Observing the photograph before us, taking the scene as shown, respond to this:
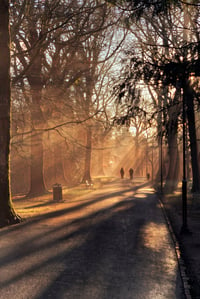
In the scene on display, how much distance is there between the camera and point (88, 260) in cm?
876

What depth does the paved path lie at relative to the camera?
667cm

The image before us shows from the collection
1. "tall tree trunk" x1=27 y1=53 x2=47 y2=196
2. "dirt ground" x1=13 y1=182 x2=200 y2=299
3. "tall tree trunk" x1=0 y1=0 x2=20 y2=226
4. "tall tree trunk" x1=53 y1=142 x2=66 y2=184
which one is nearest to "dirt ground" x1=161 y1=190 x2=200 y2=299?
"dirt ground" x1=13 y1=182 x2=200 y2=299

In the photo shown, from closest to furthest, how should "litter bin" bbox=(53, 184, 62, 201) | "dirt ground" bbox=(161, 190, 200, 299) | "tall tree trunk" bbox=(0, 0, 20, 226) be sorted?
"dirt ground" bbox=(161, 190, 200, 299) → "tall tree trunk" bbox=(0, 0, 20, 226) → "litter bin" bbox=(53, 184, 62, 201)

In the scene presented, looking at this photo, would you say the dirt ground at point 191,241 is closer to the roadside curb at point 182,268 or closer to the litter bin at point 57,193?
the roadside curb at point 182,268

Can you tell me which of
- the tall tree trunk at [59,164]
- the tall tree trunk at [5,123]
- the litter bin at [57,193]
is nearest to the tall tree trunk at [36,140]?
the litter bin at [57,193]

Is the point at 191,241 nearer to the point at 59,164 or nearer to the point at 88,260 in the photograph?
the point at 88,260

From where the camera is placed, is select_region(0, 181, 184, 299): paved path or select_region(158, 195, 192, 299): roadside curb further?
select_region(158, 195, 192, 299): roadside curb

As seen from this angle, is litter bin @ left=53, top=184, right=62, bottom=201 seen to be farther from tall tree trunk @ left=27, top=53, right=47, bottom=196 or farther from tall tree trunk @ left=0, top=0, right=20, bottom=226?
tall tree trunk @ left=0, top=0, right=20, bottom=226

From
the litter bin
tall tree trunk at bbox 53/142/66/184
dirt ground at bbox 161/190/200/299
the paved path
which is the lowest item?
dirt ground at bbox 161/190/200/299

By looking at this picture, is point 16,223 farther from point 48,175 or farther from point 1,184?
point 48,175

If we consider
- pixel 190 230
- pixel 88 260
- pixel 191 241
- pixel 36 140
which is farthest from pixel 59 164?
pixel 88 260

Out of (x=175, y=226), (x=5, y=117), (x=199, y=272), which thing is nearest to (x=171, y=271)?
(x=199, y=272)

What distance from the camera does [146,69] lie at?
15297 mm

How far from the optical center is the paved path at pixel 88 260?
6672mm
